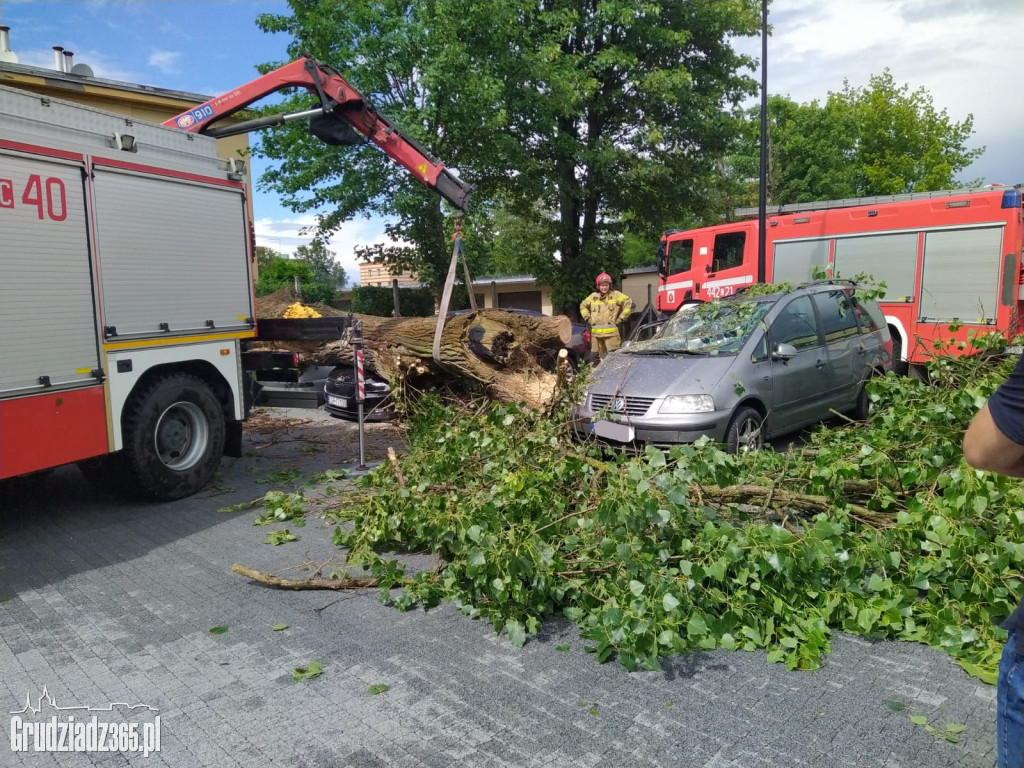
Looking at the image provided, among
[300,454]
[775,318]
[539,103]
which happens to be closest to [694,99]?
[539,103]

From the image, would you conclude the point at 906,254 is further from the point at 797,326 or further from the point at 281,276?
the point at 281,276

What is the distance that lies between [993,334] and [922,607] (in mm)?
2835

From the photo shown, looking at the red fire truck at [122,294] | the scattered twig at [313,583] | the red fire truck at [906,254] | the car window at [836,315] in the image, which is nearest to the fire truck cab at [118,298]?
the red fire truck at [122,294]

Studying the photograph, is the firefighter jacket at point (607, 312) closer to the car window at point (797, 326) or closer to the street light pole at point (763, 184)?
the car window at point (797, 326)

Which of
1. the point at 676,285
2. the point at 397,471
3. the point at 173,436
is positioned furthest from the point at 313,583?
the point at 676,285

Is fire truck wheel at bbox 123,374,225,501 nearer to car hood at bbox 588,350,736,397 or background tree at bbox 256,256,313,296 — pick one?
car hood at bbox 588,350,736,397

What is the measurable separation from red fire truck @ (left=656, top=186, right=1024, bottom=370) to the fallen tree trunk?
4.42 metres

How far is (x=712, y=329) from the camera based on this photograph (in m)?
7.35

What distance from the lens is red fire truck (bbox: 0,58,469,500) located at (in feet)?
17.1

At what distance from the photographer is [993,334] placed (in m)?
5.44

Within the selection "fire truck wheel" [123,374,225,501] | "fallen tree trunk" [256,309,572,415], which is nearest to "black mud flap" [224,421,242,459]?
"fire truck wheel" [123,374,225,501]

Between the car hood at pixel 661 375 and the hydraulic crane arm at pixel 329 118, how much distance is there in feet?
8.48

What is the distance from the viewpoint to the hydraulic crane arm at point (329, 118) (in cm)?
788

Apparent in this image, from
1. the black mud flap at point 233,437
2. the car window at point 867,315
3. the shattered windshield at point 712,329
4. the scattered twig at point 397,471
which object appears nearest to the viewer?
the scattered twig at point 397,471
